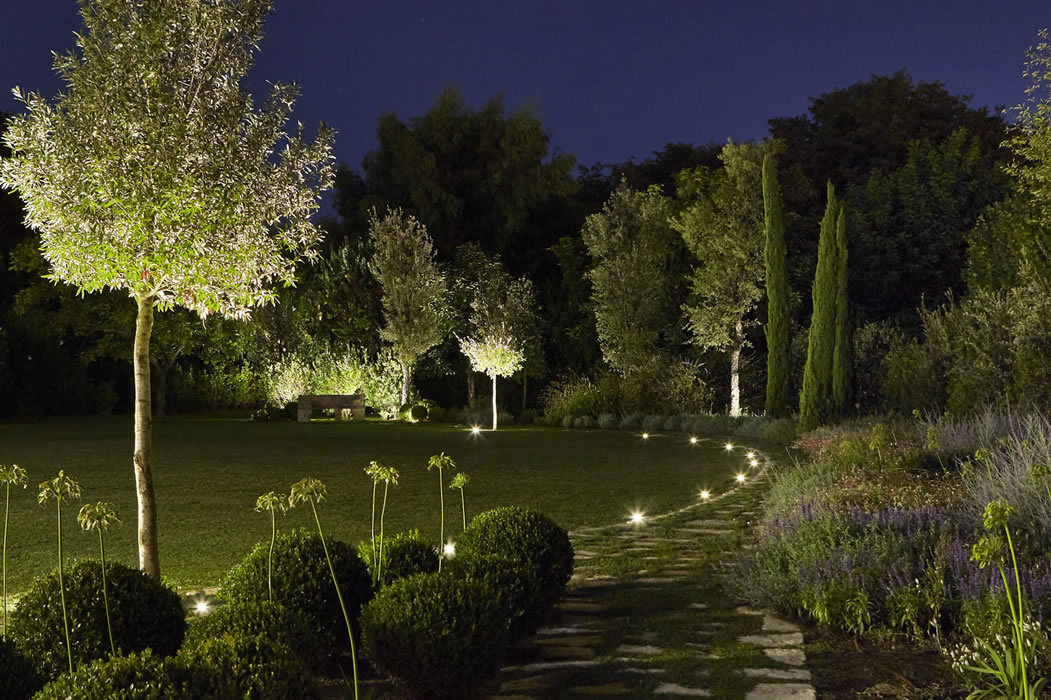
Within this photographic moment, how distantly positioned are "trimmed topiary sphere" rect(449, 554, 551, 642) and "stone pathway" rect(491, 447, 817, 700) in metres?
0.11

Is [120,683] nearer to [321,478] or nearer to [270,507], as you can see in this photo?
[270,507]

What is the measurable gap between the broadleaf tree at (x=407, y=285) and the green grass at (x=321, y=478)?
4.09 meters

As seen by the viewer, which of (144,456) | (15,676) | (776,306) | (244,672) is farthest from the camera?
(776,306)

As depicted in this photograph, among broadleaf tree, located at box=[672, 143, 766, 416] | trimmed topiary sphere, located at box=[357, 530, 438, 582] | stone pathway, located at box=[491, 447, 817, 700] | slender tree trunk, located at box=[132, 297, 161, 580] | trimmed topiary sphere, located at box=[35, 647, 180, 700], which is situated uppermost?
broadleaf tree, located at box=[672, 143, 766, 416]

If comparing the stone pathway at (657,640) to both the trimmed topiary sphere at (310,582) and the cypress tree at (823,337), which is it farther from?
the cypress tree at (823,337)

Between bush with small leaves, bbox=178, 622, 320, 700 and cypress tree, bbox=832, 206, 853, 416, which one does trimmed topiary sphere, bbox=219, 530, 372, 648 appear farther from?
cypress tree, bbox=832, 206, 853, 416

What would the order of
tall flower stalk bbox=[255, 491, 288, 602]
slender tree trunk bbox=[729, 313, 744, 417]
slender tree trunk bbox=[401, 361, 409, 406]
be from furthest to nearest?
slender tree trunk bbox=[401, 361, 409, 406] → slender tree trunk bbox=[729, 313, 744, 417] → tall flower stalk bbox=[255, 491, 288, 602]

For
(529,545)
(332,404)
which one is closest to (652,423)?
(332,404)

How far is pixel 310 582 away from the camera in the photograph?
4070 mm

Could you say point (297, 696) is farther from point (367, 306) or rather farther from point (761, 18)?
point (761, 18)

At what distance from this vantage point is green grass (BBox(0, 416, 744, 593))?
735 cm

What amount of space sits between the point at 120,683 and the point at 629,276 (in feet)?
71.6

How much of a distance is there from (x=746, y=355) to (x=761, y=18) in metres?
21.3

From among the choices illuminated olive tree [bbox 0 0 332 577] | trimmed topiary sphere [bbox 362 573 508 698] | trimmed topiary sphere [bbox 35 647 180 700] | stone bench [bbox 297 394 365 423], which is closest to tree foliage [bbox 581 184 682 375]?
stone bench [bbox 297 394 365 423]
